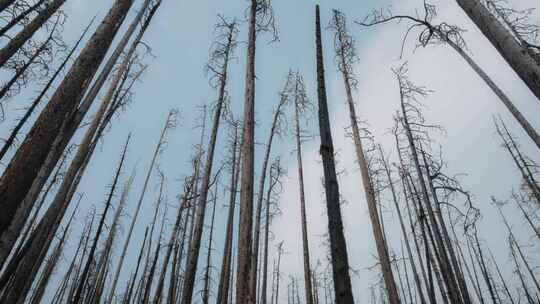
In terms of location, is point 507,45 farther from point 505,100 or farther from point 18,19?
point 18,19

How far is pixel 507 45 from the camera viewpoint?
259 centimetres

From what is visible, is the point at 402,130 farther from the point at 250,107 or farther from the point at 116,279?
the point at 116,279

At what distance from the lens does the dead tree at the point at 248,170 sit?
4.41m

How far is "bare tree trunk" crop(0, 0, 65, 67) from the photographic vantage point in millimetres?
6879

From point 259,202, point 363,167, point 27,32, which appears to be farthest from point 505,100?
point 27,32

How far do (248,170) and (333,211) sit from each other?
1.89 metres

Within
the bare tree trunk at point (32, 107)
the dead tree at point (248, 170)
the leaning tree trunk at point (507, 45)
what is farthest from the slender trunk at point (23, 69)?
the leaning tree trunk at point (507, 45)

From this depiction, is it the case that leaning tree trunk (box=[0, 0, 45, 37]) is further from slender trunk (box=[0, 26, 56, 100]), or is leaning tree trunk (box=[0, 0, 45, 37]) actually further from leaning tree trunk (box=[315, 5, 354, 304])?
leaning tree trunk (box=[315, 5, 354, 304])

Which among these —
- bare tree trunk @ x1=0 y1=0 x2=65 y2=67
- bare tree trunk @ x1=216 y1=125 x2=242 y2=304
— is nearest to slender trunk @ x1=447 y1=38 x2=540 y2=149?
bare tree trunk @ x1=216 y1=125 x2=242 y2=304

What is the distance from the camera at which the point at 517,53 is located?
248 centimetres

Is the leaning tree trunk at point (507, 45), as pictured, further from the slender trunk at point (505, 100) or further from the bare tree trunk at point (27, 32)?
the bare tree trunk at point (27, 32)

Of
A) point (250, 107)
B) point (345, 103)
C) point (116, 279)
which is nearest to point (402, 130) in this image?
point (345, 103)

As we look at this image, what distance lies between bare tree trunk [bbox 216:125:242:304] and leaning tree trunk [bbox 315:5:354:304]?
7.74 metres

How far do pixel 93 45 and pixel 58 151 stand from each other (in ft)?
11.9
